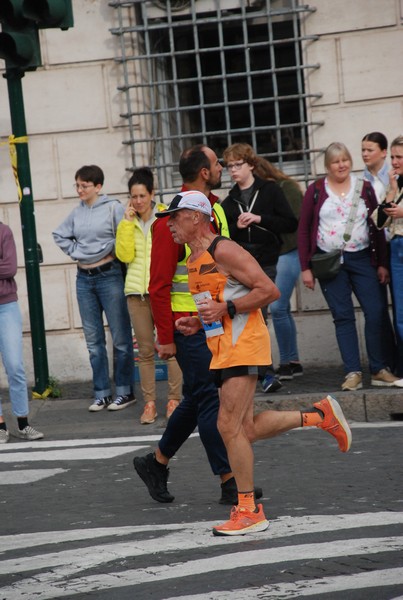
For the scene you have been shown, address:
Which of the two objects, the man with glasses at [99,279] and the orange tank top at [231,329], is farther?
the man with glasses at [99,279]

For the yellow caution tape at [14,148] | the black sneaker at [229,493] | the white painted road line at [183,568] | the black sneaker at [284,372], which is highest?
the yellow caution tape at [14,148]

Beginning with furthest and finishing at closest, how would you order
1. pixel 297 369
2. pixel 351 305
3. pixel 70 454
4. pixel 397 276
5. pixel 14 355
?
pixel 297 369
pixel 351 305
pixel 397 276
pixel 14 355
pixel 70 454

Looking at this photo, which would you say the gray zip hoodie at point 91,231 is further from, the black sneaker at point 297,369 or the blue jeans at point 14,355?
the black sneaker at point 297,369

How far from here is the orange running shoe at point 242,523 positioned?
6.39 metres

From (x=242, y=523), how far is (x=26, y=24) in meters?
5.97

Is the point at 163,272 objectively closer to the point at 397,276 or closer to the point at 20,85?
the point at 397,276

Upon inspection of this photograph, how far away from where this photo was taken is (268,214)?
437 inches

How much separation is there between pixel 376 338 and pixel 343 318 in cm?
31

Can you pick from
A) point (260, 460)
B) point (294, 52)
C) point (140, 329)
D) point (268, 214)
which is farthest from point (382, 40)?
point (260, 460)

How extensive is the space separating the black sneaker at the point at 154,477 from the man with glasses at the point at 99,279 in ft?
12.4

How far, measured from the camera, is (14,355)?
10.5 meters

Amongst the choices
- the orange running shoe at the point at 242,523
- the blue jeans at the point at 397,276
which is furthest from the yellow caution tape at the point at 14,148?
the orange running shoe at the point at 242,523

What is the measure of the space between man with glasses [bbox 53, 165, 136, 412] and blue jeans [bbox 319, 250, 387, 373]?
1773 mm

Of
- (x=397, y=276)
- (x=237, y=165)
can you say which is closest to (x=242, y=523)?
(x=397, y=276)
